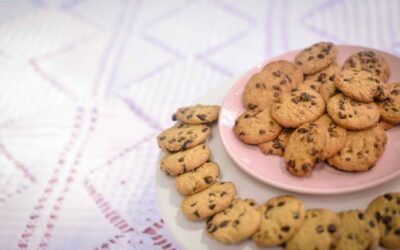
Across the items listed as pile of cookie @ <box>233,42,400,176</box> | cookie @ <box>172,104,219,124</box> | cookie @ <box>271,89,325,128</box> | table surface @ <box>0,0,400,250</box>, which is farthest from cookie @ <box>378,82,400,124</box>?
table surface @ <box>0,0,400,250</box>

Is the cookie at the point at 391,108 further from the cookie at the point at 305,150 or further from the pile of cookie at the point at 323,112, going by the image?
the cookie at the point at 305,150

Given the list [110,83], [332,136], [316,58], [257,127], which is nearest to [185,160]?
[257,127]

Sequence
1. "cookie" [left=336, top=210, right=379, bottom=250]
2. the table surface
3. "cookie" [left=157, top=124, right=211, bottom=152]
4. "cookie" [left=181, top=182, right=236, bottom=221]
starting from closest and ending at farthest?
"cookie" [left=336, top=210, right=379, bottom=250] → "cookie" [left=181, top=182, right=236, bottom=221] → "cookie" [left=157, top=124, right=211, bottom=152] → the table surface

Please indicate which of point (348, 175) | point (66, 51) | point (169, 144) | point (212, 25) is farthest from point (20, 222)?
point (212, 25)

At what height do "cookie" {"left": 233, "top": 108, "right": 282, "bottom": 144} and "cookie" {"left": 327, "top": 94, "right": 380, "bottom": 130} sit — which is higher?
"cookie" {"left": 327, "top": 94, "right": 380, "bottom": 130}

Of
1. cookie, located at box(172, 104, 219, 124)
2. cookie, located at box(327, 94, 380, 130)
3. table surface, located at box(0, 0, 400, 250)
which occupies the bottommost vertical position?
table surface, located at box(0, 0, 400, 250)

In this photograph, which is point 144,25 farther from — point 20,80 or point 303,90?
point 303,90

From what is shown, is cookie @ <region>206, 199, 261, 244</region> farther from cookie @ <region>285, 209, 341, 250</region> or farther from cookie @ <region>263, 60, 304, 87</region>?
cookie @ <region>263, 60, 304, 87</region>
